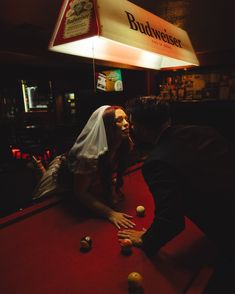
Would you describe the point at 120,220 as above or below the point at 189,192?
below

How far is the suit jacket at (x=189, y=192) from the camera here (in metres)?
1.19

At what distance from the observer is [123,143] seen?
2.18 meters

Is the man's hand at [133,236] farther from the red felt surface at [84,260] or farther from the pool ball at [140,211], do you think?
the pool ball at [140,211]

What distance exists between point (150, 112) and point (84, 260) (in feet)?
2.74

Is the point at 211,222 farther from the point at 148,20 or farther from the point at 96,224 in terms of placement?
the point at 148,20

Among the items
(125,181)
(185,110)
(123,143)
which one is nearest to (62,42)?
(123,143)

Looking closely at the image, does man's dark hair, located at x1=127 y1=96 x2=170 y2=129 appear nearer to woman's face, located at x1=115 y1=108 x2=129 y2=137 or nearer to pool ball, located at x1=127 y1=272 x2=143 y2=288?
woman's face, located at x1=115 y1=108 x2=129 y2=137

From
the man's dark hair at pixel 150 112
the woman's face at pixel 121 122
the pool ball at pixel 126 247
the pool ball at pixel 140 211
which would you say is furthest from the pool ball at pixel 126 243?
the woman's face at pixel 121 122

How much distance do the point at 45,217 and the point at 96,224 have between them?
36 cm

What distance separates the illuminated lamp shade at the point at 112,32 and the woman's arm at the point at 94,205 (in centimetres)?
94

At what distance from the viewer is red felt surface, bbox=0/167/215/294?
1.08m

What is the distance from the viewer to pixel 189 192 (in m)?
1.21

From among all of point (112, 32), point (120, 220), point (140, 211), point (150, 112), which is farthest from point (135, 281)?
point (112, 32)

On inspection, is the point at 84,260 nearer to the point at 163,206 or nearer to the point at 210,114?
the point at 163,206
